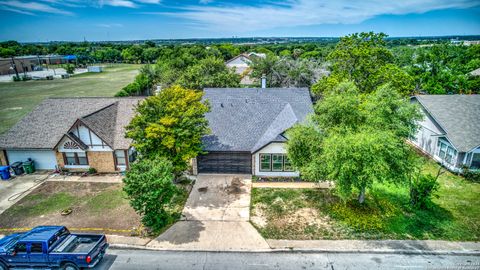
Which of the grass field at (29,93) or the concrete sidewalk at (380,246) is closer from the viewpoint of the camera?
the concrete sidewalk at (380,246)

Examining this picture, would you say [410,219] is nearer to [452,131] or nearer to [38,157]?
[452,131]

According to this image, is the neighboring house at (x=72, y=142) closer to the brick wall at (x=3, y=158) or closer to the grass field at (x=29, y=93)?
the brick wall at (x=3, y=158)

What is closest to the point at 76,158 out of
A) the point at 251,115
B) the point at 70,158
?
the point at 70,158

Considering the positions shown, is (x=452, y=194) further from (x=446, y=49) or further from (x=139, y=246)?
(x=446, y=49)

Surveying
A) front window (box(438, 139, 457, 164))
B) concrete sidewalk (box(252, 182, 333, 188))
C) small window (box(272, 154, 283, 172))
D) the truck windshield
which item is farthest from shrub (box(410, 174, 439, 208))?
the truck windshield

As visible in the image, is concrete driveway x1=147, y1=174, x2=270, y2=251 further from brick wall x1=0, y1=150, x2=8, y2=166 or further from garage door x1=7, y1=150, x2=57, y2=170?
brick wall x1=0, y1=150, x2=8, y2=166

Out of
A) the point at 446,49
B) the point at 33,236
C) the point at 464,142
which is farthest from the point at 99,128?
the point at 446,49

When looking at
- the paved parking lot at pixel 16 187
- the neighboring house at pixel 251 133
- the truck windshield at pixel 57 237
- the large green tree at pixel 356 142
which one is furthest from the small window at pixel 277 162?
the paved parking lot at pixel 16 187
